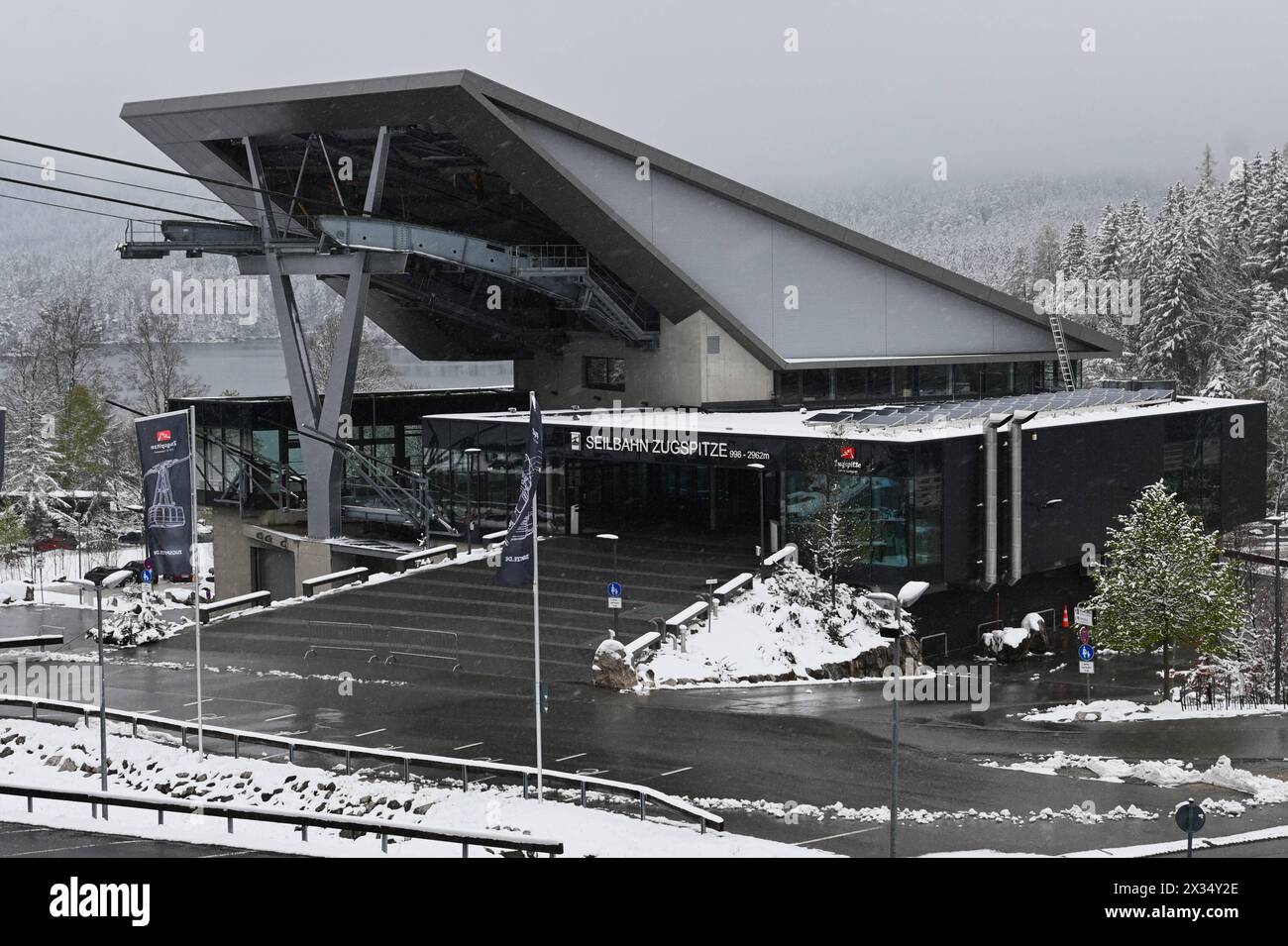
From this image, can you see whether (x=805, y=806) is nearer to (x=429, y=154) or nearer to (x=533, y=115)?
(x=533, y=115)

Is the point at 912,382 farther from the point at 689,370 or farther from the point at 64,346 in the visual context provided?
the point at 64,346

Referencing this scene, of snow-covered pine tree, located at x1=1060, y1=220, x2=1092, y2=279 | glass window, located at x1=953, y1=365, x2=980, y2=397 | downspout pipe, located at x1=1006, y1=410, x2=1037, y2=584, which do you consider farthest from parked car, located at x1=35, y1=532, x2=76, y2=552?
snow-covered pine tree, located at x1=1060, y1=220, x2=1092, y2=279

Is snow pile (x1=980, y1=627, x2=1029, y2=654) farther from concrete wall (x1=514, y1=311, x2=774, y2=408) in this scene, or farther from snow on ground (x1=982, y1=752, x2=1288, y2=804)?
snow on ground (x1=982, y1=752, x2=1288, y2=804)

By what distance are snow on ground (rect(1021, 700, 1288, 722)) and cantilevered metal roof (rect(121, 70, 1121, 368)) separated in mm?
20793

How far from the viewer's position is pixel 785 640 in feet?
115

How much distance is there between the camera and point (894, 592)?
128ft

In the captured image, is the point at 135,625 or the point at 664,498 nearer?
the point at 135,625

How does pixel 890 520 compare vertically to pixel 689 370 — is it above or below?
below

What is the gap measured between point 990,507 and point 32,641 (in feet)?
89.4

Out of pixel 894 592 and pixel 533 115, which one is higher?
pixel 533 115

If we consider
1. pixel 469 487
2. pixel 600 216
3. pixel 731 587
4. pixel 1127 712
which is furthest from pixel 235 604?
pixel 1127 712

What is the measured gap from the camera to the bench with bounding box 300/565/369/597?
140 feet
